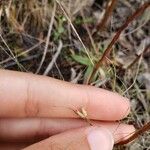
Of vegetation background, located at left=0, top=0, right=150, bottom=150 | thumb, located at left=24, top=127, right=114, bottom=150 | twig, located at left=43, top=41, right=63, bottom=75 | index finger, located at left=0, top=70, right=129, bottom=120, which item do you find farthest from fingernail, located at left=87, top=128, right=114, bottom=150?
twig, located at left=43, top=41, right=63, bottom=75

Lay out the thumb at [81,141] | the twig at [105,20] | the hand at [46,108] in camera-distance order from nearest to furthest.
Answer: the thumb at [81,141]
the hand at [46,108]
the twig at [105,20]

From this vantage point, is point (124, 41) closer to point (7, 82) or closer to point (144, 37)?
point (144, 37)

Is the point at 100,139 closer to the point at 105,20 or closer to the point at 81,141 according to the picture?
the point at 81,141

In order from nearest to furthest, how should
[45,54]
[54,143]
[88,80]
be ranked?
1. [54,143]
2. [88,80]
3. [45,54]

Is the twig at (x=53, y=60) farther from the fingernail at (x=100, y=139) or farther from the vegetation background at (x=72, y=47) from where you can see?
the fingernail at (x=100, y=139)

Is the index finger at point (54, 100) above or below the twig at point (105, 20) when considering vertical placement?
below

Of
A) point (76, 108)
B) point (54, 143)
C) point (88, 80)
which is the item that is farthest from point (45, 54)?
point (54, 143)

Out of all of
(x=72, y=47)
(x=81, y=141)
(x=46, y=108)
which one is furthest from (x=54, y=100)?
(x=72, y=47)

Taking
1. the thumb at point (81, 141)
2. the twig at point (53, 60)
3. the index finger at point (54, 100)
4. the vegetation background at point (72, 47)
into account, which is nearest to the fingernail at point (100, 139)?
the thumb at point (81, 141)
